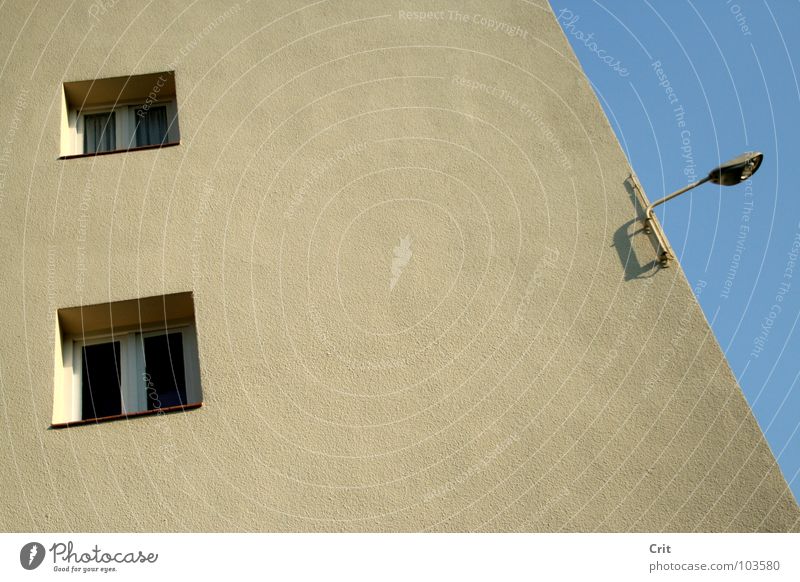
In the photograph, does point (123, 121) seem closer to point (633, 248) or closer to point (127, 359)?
point (127, 359)

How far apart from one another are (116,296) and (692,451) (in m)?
4.33

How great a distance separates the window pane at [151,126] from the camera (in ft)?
29.6

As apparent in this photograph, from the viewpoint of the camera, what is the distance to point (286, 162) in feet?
27.3

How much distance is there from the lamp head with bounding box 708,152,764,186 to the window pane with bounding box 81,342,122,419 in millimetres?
4790

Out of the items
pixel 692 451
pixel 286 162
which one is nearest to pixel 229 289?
pixel 286 162

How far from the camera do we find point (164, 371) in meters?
7.75

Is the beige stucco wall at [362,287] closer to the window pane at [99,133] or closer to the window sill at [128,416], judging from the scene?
the window sill at [128,416]

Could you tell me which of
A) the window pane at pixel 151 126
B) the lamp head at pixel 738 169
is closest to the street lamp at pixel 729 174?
the lamp head at pixel 738 169

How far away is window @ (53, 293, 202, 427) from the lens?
7520mm

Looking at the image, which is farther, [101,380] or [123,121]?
[123,121]

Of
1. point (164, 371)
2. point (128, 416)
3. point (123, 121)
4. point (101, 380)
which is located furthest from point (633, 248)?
point (123, 121)

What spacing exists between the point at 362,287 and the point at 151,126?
2.87 meters

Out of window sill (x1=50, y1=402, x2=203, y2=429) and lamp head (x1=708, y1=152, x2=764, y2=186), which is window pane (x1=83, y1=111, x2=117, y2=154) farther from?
lamp head (x1=708, y1=152, x2=764, y2=186)

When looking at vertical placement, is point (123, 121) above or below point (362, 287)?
above
